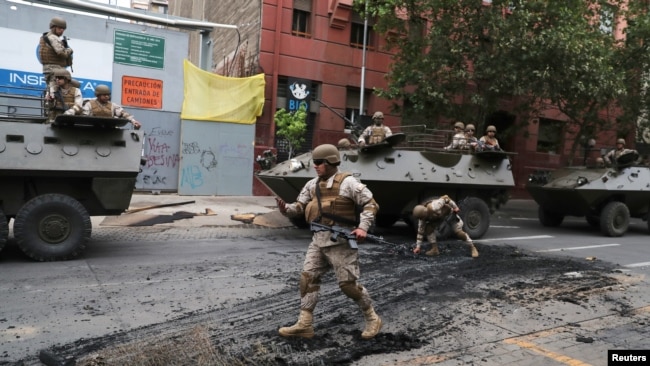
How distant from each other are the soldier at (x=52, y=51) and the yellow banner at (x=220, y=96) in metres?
7.83

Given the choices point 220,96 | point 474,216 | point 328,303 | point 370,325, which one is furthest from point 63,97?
point 220,96

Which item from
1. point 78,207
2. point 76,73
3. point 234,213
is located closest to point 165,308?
point 78,207

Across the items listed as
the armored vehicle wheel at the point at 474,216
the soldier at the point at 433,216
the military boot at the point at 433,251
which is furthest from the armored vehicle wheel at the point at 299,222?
the armored vehicle wheel at the point at 474,216

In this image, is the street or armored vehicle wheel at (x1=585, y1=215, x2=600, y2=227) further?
armored vehicle wheel at (x1=585, y1=215, x2=600, y2=227)

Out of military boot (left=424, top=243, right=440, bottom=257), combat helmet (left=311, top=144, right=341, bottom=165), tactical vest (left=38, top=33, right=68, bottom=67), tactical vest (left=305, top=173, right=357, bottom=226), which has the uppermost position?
tactical vest (left=38, top=33, right=68, bottom=67)

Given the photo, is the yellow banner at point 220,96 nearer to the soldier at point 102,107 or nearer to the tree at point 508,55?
the tree at point 508,55

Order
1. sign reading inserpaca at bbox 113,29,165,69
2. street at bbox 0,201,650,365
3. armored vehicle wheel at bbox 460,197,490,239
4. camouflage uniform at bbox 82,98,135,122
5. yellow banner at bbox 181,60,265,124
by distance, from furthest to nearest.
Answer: yellow banner at bbox 181,60,265,124, sign reading inserpaca at bbox 113,29,165,69, armored vehicle wheel at bbox 460,197,490,239, camouflage uniform at bbox 82,98,135,122, street at bbox 0,201,650,365

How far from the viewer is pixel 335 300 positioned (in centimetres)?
509

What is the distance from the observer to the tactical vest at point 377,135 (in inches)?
370

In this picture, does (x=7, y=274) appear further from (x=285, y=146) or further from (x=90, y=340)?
(x=285, y=146)

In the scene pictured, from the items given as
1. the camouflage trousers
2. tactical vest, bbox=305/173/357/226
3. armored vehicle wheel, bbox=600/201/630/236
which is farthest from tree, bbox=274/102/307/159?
the camouflage trousers

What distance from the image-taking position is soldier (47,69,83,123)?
6.99 meters

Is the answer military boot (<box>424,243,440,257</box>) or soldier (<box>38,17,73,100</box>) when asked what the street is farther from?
soldier (<box>38,17,73,100</box>)

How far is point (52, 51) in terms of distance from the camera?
7145 mm
